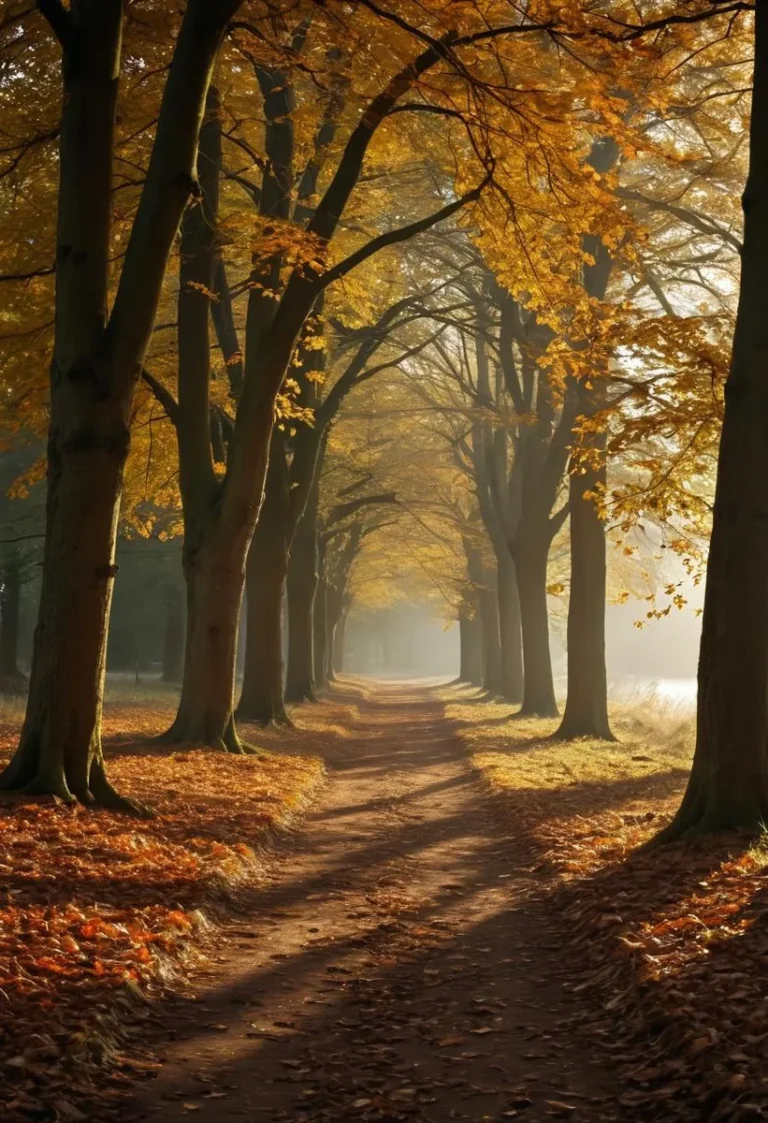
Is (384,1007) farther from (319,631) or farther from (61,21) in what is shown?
(319,631)

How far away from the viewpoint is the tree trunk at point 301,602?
26.7 meters

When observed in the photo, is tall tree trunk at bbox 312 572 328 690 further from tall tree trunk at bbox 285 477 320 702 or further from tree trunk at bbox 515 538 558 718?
tree trunk at bbox 515 538 558 718

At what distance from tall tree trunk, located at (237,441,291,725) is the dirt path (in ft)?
30.9

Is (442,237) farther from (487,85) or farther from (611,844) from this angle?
(611,844)

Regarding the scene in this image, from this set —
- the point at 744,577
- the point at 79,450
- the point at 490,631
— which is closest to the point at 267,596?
the point at 79,450

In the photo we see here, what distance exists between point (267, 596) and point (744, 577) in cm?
1194

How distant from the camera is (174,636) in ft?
124

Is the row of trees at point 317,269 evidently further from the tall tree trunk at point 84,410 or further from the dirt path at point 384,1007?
the dirt path at point 384,1007

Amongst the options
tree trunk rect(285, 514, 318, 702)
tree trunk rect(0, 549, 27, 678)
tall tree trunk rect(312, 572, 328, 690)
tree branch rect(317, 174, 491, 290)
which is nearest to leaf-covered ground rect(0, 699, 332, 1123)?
tree branch rect(317, 174, 491, 290)

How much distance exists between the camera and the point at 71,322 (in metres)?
9.34

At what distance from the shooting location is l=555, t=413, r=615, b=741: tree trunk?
19125 millimetres

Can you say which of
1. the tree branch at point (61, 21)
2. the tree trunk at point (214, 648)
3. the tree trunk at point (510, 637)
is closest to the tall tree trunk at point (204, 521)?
the tree trunk at point (214, 648)

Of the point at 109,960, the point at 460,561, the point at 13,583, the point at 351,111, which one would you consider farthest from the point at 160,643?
the point at 109,960

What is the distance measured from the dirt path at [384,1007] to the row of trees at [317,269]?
213cm
